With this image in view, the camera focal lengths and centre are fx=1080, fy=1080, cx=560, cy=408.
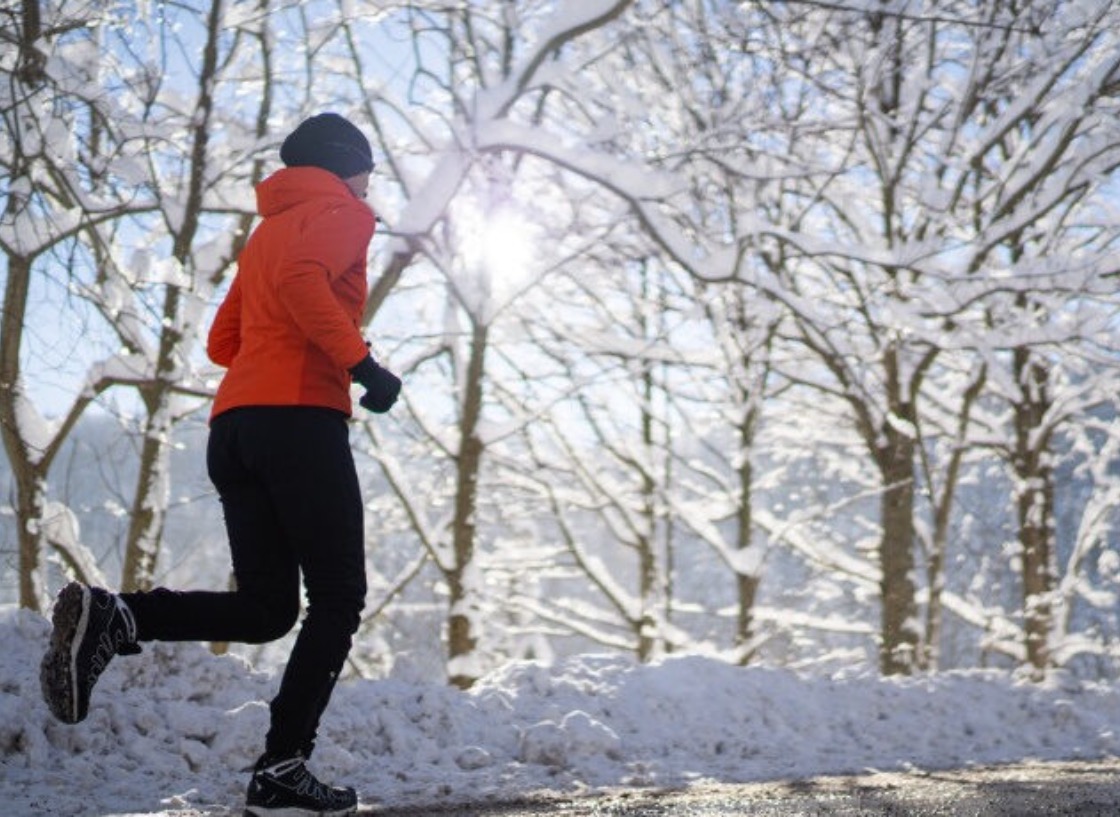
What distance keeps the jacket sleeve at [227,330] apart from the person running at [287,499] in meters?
0.21

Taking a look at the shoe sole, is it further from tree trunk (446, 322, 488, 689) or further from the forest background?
tree trunk (446, 322, 488, 689)

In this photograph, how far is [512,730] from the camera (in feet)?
14.4

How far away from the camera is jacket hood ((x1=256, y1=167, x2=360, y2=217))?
9.47ft

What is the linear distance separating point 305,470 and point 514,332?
362 inches

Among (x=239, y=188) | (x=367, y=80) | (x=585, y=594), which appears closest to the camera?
(x=239, y=188)

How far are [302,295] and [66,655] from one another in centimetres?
104

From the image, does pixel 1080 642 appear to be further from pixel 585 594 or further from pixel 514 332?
pixel 585 594

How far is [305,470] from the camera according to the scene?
107 inches

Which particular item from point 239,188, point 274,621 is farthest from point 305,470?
point 239,188

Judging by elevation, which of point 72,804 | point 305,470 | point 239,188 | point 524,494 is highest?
point 239,188

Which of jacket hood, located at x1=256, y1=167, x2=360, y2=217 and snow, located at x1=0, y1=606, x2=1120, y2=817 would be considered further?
snow, located at x1=0, y1=606, x2=1120, y2=817

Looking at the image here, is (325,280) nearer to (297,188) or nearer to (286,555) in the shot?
(297,188)


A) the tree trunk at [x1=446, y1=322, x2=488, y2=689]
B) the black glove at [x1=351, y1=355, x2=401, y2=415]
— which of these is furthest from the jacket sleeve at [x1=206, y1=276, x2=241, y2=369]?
the tree trunk at [x1=446, y1=322, x2=488, y2=689]

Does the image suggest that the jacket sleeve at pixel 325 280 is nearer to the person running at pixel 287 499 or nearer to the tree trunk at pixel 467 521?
the person running at pixel 287 499
